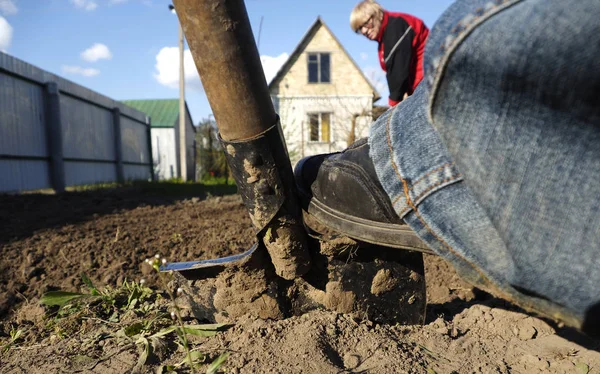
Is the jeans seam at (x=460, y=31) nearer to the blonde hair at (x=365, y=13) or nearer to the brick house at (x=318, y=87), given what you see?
the blonde hair at (x=365, y=13)

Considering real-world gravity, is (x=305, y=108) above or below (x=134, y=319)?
above

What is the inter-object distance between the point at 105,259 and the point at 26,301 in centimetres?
52

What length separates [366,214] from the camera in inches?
52.5

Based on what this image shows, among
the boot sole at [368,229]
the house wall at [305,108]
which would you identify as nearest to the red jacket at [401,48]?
the boot sole at [368,229]

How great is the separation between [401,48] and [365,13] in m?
0.48

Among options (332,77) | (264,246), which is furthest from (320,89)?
(264,246)

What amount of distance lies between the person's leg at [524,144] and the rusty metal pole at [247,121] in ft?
1.91

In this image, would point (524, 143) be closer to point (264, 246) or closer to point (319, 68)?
point (264, 246)

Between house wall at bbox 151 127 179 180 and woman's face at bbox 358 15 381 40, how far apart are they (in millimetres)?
20227

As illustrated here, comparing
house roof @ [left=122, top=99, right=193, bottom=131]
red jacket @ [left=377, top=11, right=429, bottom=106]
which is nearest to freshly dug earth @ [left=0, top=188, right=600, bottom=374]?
red jacket @ [left=377, top=11, right=429, bottom=106]

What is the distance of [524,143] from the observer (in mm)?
893

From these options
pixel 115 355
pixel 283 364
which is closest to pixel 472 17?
pixel 283 364

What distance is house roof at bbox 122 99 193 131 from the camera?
24.7 meters

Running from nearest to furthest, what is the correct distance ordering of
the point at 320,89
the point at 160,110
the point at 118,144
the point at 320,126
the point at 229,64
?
the point at 229,64, the point at 118,144, the point at 320,126, the point at 320,89, the point at 160,110
